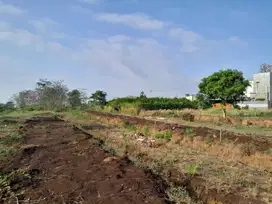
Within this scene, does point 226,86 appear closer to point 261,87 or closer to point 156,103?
point 156,103

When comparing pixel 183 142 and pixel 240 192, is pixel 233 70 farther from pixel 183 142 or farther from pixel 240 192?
pixel 240 192

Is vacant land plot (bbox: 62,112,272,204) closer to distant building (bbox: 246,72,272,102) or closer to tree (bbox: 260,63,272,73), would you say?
distant building (bbox: 246,72,272,102)

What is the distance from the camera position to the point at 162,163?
22.5ft

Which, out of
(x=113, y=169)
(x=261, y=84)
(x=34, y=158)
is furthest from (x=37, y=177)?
(x=261, y=84)

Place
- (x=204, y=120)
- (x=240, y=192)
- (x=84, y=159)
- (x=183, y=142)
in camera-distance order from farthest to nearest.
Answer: (x=204, y=120), (x=183, y=142), (x=84, y=159), (x=240, y=192)

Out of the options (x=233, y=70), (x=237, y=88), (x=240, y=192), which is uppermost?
(x=233, y=70)

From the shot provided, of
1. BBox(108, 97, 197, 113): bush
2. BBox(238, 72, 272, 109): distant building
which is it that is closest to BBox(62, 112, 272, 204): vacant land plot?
BBox(108, 97, 197, 113): bush

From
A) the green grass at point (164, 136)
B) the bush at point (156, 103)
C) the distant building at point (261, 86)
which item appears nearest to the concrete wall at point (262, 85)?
the distant building at point (261, 86)

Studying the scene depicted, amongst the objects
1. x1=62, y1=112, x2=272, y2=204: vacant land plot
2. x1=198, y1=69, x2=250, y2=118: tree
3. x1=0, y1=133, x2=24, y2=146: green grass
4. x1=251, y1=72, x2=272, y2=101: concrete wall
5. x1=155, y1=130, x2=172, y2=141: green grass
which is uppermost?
x1=251, y1=72, x2=272, y2=101: concrete wall

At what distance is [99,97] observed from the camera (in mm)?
53094

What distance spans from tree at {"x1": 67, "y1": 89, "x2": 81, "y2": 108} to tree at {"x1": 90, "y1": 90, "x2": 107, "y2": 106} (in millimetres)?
2521

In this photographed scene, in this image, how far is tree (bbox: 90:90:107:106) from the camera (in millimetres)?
52781

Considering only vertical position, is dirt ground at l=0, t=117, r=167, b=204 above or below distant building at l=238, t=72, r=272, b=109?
below

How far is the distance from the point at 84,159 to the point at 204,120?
16541mm
